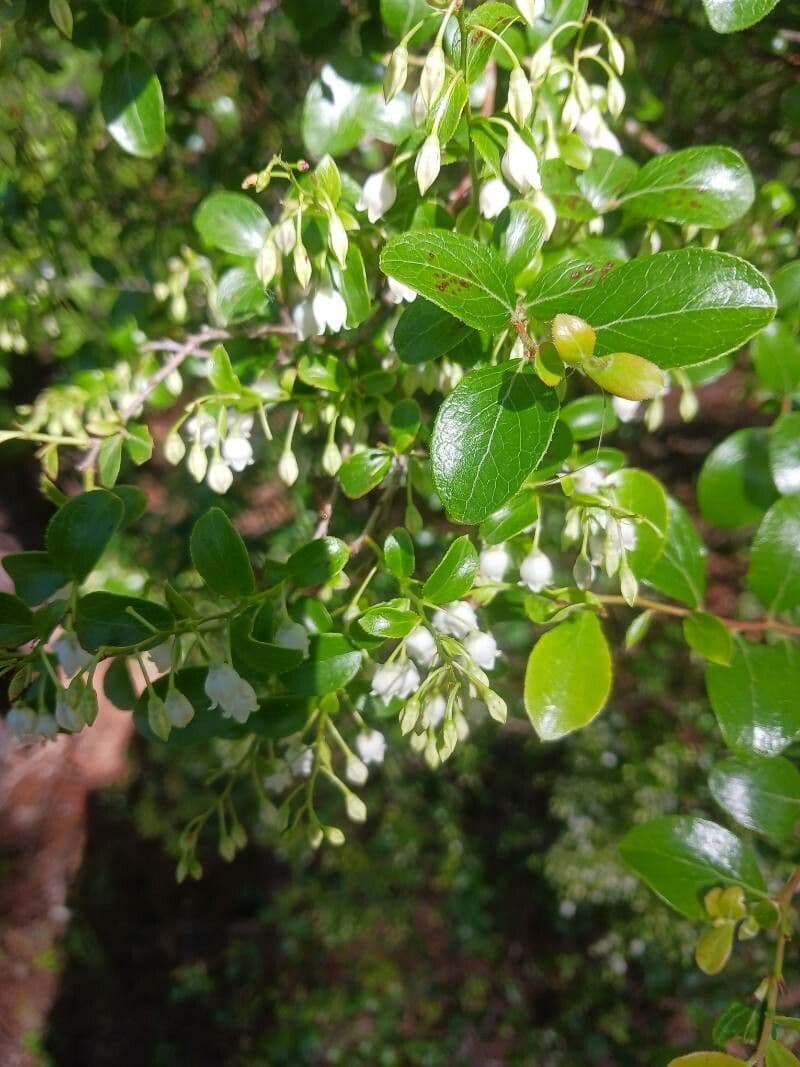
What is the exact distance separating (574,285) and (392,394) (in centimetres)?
33

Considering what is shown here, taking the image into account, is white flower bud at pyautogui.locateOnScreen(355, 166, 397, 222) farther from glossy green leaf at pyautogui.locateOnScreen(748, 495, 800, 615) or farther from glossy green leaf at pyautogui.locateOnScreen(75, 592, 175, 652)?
glossy green leaf at pyautogui.locateOnScreen(748, 495, 800, 615)

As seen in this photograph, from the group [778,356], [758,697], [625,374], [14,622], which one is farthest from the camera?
[778,356]

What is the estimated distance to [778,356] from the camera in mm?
907

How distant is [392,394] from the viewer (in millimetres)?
847

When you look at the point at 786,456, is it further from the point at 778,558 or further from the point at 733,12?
the point at 733,12

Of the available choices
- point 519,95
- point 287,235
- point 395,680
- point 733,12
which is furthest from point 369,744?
point 733,12

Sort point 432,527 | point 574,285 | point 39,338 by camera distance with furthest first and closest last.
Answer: point 39,338 → point 432,527 → point 574,285

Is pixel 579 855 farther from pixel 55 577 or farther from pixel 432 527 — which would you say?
pixel 55 577

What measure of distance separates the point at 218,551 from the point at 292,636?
0.32 ft

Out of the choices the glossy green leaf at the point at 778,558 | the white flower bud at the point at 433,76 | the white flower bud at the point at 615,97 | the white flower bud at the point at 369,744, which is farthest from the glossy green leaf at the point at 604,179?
the white flower bud at the point at 369,744

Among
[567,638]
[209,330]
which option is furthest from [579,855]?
[209,330]

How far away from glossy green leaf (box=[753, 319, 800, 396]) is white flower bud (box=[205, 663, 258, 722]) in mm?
685

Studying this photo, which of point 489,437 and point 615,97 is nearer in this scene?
point 489,437

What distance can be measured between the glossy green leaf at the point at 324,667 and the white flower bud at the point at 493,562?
0.15 metres
